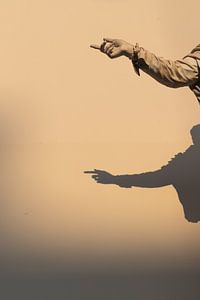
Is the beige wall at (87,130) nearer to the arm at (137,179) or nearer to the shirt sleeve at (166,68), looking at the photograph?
the arm at (137,179)

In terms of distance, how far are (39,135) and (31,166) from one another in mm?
107

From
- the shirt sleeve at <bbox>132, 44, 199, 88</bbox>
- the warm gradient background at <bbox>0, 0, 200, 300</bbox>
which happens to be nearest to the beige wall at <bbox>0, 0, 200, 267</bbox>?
the warm gradient background at <bbox>0, 0, 200, 300</bbox>

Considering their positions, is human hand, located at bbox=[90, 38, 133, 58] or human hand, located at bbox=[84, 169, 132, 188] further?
human hand, located at bbox=[84, 169, 132, 188]

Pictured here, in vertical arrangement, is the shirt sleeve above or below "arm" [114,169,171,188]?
above

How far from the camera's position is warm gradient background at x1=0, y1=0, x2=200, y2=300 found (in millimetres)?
1395

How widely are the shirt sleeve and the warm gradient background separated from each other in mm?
379

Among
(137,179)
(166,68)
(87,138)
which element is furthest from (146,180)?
(166,68)

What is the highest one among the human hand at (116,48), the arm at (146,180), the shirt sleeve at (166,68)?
the human hand at (116,48)

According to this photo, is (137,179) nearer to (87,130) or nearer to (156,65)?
(87,130)

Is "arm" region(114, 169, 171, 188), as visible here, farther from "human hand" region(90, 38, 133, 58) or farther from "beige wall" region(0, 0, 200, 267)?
"human hand" region(90, 38, 133, 58)

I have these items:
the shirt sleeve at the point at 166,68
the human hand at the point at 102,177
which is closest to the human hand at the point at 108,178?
the human hand at the point at 102,177

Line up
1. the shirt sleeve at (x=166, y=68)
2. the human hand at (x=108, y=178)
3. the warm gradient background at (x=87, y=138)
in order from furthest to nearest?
1. the human hand at (x=108, y=178)
2. the warm gradient background at (x=87, y=138)
3. the shirt sleeve at (x=166, y=68)

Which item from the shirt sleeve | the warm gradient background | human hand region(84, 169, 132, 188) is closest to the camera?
the shirt sleeve

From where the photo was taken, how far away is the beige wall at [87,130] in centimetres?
142
